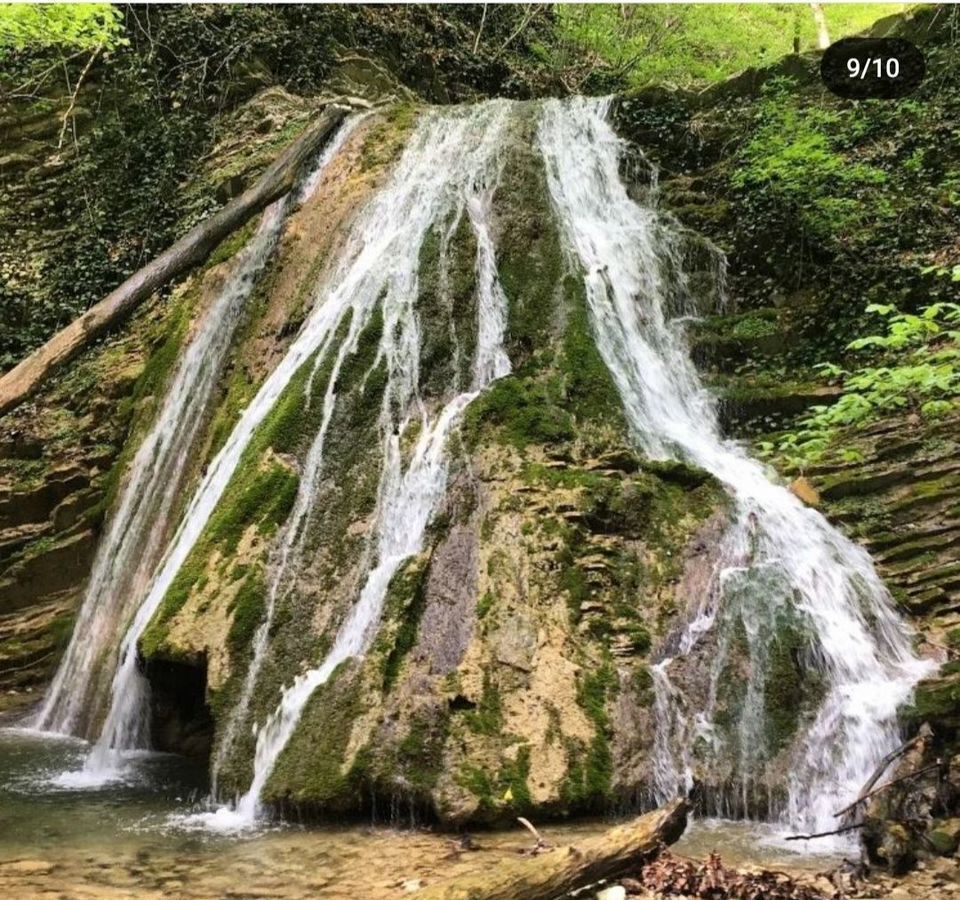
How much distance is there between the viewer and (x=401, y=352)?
23.9ft

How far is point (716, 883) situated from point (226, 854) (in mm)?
2462

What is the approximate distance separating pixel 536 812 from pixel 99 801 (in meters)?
2.89

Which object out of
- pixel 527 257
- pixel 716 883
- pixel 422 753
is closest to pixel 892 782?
pixel 716 883

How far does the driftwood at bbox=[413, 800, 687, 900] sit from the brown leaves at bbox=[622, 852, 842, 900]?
8 centimetres

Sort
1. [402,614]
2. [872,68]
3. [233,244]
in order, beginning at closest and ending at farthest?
[402,614]
[233,244]
[872,68]

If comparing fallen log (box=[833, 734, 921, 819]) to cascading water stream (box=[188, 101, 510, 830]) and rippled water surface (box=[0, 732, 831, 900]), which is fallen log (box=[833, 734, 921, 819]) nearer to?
rippled water surface (box=[0, 732, 831, 900])

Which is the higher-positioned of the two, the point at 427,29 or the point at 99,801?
the point at 427,29

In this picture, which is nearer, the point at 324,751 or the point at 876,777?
the point at 876,777

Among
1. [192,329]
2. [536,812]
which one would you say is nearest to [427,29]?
[192,329]

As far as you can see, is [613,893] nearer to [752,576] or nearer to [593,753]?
[593,753]

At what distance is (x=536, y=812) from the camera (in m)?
4.48

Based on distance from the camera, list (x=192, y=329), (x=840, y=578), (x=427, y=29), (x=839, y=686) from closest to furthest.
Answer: (x=839, y=686)
(x=840, y=578)
(x=192, y=329)
(x=427, y=29)

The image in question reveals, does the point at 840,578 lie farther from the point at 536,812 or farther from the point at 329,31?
the point at 329,31

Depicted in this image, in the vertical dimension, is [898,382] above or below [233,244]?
below
